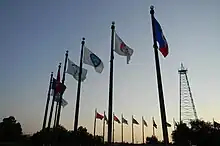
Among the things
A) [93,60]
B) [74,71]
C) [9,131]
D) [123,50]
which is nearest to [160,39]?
[123,50]

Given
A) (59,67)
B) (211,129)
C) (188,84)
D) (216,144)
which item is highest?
(188,84)

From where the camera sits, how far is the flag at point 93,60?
28.1m

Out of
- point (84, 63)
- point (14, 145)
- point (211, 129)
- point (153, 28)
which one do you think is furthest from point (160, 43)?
point (14, 145)

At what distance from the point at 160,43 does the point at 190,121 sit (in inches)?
2102

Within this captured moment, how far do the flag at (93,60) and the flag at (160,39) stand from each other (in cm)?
785

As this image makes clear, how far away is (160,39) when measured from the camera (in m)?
21.8

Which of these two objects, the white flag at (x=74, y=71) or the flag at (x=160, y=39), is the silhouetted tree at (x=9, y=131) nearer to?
the white flag at (x=74, y=71)

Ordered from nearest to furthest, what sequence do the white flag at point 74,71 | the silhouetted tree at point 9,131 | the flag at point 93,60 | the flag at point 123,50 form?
the flag at point 123,50
the flag at point 93,60
the white flag at point 74,71
the silhouetted tree at point 9,131

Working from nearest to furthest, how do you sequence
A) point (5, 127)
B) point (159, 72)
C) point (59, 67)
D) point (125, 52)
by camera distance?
point (159, 72) < point (125, 52) < point (59, 67) < point (5, 127)

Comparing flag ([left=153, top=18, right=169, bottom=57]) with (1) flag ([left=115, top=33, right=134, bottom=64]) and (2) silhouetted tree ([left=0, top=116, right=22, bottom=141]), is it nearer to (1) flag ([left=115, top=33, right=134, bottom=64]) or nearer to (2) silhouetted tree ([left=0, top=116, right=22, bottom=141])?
(1) flag ([left=115, top=33, right=134, bottom=64])

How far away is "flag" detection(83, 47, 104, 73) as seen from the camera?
28141 millimetres

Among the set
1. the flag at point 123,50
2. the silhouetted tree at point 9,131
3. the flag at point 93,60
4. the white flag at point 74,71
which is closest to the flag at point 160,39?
the flag at point 123,50

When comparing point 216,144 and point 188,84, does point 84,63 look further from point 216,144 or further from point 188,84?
point 188,84

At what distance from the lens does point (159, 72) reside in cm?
2077
